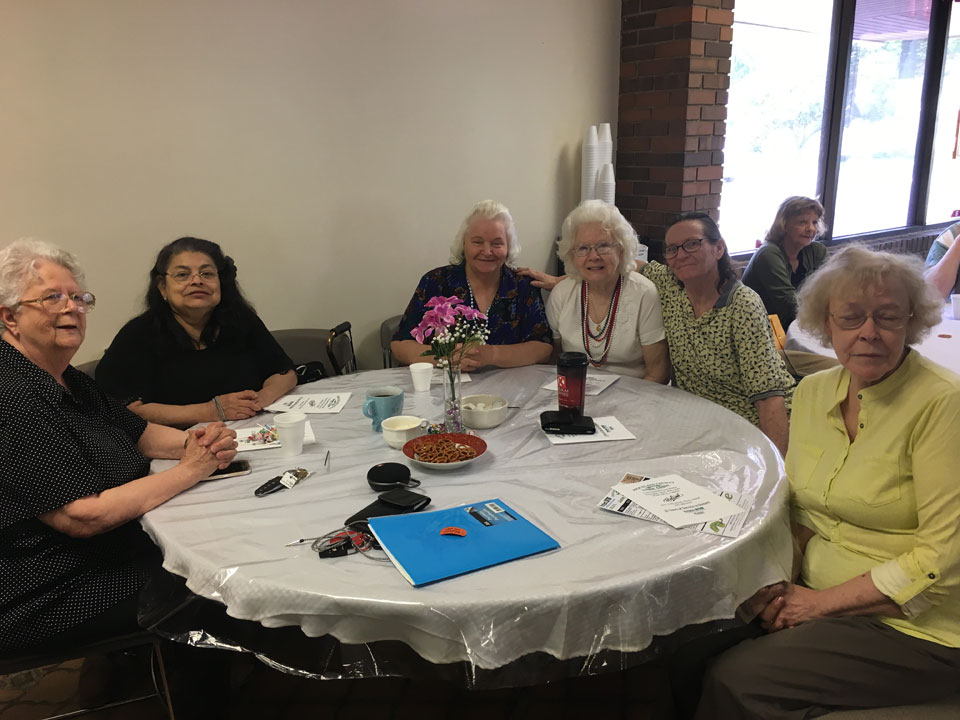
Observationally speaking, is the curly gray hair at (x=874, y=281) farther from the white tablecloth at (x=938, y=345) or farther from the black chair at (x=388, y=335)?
the black chair at (x=388, y=335)

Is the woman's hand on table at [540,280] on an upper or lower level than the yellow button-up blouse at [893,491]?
upper

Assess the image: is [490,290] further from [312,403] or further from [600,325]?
[312,403]

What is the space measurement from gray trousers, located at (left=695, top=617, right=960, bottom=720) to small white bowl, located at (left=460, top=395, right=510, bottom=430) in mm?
791

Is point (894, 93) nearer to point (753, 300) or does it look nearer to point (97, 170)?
point (753, 300)

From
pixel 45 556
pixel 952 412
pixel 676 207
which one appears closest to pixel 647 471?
pixel 952 412

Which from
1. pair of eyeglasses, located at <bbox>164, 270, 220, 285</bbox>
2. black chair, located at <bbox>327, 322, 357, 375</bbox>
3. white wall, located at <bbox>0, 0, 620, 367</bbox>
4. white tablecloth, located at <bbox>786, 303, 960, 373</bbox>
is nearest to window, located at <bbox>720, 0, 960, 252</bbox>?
white wall, located at <bbox>0, 0, 620, 367</bbox>

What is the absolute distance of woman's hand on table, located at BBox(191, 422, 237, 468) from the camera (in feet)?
5.08

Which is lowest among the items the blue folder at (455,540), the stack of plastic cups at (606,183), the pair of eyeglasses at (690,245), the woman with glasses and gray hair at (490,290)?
the blue folder at (455,540)

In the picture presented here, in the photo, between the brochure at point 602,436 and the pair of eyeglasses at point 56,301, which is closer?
the pair of eyeglasses at point 56,301

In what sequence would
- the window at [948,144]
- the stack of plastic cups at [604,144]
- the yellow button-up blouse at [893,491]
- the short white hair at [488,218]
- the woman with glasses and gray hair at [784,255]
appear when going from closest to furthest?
the yellow button-up blouse at [893,491] < the short white hair at [488,218] < the woman with glasses and gray hair at [784,255] < the stack of plastic cups at [604,144] < the window at [948,144]

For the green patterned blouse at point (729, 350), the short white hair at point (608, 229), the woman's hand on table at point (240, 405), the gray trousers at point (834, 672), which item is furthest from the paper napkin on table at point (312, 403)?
the gray trousers at point (834, 672)

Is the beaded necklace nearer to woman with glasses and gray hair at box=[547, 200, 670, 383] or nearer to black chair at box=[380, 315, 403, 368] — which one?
woman with glasses and gray hair at box=[547, 200, 670, 383]

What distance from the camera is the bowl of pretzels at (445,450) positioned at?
1.52 m

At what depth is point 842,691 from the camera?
128 centimetres
